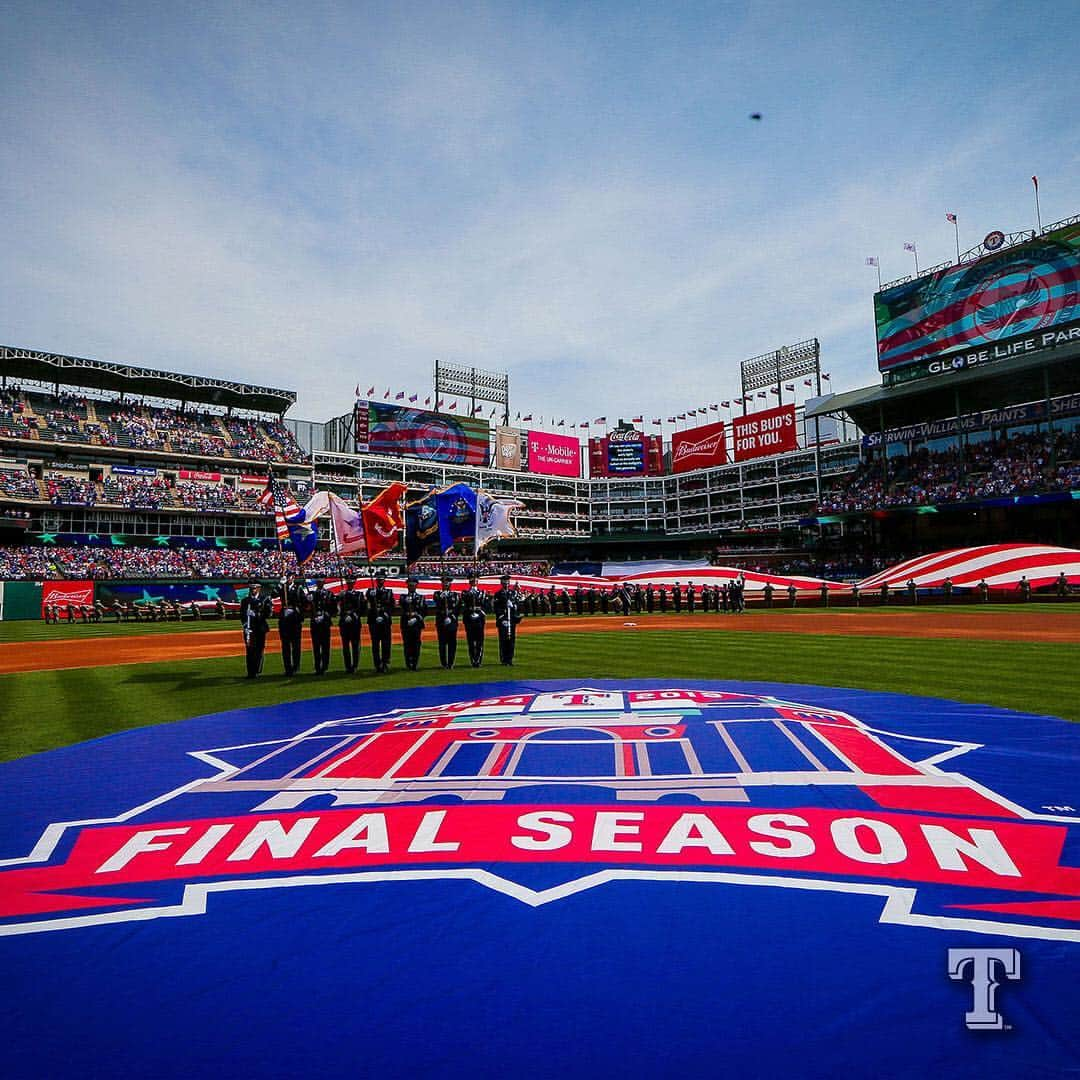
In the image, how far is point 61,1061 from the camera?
2.88 metres

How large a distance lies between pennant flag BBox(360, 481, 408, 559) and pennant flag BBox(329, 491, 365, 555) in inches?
16.1

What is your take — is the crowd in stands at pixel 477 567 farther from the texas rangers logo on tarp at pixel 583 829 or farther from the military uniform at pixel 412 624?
the texas rangers logo on tarp at pixel 583 829

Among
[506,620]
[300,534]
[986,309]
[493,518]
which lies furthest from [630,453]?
[506,620]

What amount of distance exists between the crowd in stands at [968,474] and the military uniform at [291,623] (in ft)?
162

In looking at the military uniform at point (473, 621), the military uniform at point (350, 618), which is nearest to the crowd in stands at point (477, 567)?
the military uniform at point (473, 621)

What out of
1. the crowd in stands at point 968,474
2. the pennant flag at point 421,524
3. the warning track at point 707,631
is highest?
the crowd in stands at point 968,474

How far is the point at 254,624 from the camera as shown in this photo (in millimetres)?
14688

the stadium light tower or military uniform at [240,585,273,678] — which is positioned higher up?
the stadium light tower

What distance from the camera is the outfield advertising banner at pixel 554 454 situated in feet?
292

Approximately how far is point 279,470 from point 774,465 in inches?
2144

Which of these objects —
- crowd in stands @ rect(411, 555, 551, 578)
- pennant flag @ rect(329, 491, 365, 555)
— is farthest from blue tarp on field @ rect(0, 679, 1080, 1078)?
crowd in stands @ rect(411, 555, 551, 578)

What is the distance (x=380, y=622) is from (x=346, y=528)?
733cm

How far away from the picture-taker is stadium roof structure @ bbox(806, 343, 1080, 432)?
1895 inches

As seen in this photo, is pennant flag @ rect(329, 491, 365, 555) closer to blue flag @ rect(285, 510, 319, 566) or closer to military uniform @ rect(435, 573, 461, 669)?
blue flag @ rect(285, 510, 319, 566)
